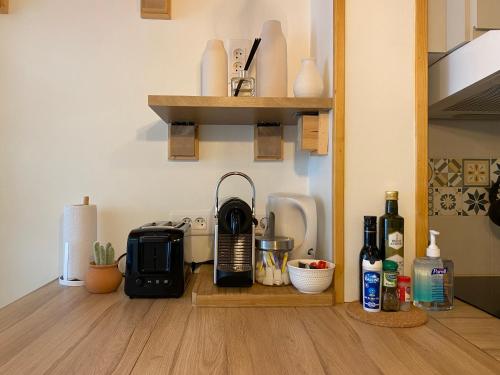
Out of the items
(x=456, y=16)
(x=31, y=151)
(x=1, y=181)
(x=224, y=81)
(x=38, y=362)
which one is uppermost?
(x=456, y=16)

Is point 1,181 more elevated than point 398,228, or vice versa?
point 1,181

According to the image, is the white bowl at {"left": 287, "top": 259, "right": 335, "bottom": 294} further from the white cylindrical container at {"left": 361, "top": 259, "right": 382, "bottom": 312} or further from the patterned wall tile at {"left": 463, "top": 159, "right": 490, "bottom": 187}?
the patterned wall tile at {"left": 463, "top": 159, "right": 490, "bottom": 187}

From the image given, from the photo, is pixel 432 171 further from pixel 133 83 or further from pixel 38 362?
pixel 38 362

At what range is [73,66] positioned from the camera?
1368mm

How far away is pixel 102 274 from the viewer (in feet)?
3.72

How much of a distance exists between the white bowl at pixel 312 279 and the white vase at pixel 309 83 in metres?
0.52

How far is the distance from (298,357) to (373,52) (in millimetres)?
855

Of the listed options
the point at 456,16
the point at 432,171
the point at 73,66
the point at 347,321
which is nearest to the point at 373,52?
the point at 456,16

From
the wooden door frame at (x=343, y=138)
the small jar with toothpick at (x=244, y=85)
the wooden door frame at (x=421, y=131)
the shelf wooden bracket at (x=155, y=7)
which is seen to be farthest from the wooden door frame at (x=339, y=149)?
the shelf wooden bracket at (x=155, y=7)

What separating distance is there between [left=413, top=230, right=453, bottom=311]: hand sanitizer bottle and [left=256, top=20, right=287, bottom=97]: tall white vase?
68cm

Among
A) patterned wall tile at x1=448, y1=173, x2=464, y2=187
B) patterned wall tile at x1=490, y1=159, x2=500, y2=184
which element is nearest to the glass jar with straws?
patterned wall tile at x1=448, y1=173, x2=464, y2=187

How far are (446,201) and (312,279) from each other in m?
0.81

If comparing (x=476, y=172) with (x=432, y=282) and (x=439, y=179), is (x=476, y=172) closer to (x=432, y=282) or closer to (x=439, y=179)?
(x=439, y=179)

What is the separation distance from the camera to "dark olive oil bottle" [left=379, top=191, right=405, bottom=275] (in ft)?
3.31
